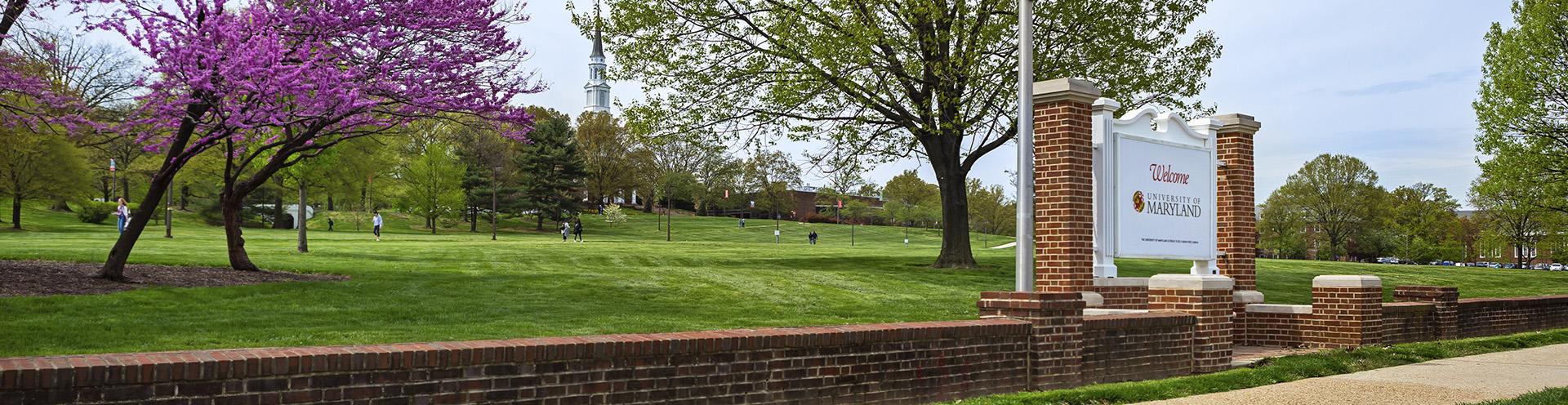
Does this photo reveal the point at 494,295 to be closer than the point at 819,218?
Yes

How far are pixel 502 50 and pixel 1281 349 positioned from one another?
A: 49.9 ft

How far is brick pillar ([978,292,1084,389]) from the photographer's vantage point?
30.3ft

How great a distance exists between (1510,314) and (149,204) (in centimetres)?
2212

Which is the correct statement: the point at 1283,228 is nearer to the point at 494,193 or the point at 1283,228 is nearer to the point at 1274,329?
the point at 494,193

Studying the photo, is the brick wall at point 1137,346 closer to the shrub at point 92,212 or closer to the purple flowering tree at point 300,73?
the purple flowering tree at point 300,73

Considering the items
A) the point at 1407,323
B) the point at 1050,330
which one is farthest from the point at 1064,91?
the point at 1407,323

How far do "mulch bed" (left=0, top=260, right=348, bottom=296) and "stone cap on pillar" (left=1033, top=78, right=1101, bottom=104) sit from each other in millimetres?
13810

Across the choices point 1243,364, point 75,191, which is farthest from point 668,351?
point 75,191

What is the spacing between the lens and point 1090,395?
881 centimetres

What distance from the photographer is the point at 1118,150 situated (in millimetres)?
11508

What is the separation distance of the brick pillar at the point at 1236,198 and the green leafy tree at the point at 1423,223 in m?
70.4

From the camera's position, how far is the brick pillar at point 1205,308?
10.9 meters

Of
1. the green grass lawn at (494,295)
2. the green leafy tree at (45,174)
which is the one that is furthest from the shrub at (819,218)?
the green grass lawn at (494,295)

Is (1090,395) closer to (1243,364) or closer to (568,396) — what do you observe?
(1243,364)
